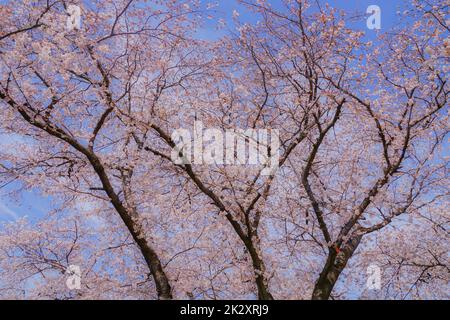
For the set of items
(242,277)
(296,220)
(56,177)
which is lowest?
(242,277)

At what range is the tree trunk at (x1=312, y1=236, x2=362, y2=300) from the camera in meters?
9.98

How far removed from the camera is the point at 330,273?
10.2 metres

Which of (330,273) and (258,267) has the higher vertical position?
(258,267)

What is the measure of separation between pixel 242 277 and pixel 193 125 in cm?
402

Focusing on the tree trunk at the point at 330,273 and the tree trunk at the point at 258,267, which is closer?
the tree trunk at the point at 258,267

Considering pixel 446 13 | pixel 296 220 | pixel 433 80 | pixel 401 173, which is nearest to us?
pixel 446 13

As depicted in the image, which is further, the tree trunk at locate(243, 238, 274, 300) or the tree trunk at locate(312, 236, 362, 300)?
the tree trunk at locate(312, 236, 362, 300)

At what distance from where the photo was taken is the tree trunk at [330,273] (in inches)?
393

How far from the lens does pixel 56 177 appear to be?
36.1 feet

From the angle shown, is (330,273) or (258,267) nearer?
(258,267)
